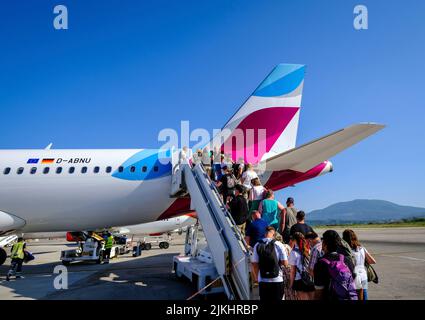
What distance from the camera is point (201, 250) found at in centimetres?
1023

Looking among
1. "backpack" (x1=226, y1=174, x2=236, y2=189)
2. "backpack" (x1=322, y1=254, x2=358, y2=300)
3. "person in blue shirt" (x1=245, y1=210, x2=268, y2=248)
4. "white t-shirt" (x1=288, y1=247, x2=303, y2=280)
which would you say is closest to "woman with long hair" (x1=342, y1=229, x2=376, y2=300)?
"backpack" (x1=322, y1=254, x2=358, y2=300)

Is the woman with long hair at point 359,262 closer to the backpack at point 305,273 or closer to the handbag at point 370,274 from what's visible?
the handbag at point 370,274

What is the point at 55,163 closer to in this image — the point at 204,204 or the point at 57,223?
the point at 57,223

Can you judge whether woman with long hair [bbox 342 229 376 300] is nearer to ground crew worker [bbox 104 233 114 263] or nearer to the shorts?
the shorts

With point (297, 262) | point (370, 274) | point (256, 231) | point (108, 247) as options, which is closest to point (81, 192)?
point (108, 247)

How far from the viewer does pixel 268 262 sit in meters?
4.62

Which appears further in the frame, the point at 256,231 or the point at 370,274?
the point at 256,231

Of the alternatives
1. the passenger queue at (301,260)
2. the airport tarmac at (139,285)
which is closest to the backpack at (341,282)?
the passenger queue at (301,260)

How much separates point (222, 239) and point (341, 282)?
2.69 m

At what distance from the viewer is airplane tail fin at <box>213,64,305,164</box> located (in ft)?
41.1

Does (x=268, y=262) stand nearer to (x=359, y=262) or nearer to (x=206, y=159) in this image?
(x=359, y=262)

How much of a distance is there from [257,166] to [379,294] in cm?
566

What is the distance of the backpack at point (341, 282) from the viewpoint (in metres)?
3.89

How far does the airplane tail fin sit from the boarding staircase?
3.48 metres
